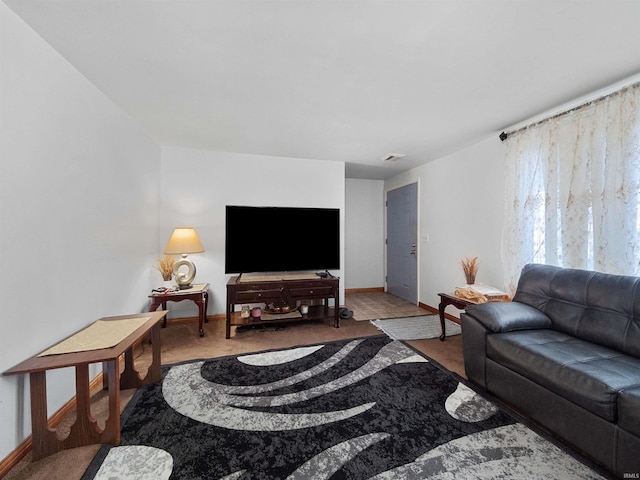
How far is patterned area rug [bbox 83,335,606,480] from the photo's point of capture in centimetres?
130

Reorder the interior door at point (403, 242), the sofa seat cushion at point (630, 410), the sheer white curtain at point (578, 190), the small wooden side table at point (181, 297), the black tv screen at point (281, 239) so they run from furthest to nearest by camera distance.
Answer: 1. the interior door at point (403, 242)
2. the black tv screen at point (281, 239)
3. the small wooden side table at point (181, 297)
4. the sheer white curtain at point (578, 190)
5. the sofa seat cushion at point (630, 410)

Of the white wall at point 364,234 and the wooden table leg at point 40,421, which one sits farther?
the white wall at point 364,234

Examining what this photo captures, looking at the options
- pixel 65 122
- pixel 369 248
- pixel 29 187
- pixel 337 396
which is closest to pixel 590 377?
pixel 337 396

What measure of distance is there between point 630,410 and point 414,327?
7.00 ft

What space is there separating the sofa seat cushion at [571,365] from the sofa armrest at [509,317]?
0.05 m

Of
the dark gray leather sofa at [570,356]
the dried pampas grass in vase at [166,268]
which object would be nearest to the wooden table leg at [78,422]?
the dried pampas grass in vase at [166,268]

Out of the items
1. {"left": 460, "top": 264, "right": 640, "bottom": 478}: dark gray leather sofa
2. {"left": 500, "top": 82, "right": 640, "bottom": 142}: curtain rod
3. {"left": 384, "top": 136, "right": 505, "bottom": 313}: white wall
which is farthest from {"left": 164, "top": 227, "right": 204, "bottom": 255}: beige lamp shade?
{"left": 500, "top": 82, "right": 640, "bottom": 142}: curtain rod

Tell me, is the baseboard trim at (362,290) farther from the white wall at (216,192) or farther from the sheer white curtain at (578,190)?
the sheer white curtain at (578,190)

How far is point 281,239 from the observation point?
3.42 metres

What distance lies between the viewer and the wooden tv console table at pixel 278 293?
2943 mm

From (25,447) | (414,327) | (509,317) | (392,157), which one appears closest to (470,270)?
(414,327)

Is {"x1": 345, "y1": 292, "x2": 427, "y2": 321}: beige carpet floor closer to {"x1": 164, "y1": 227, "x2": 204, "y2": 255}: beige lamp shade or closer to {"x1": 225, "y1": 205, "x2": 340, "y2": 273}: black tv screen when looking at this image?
{"x1": 225, "y1": 205, "x2": 340, "y2": 273}: black tv screen

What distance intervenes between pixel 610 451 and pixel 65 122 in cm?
364

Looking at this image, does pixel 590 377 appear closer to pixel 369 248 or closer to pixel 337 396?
pixel 337 396
